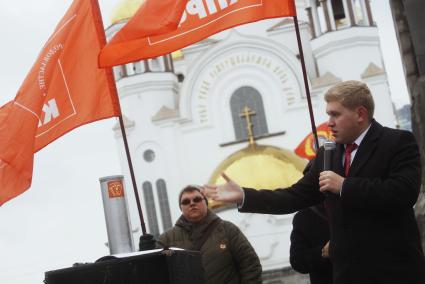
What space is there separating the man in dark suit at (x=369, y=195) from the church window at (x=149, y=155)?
28771 mm

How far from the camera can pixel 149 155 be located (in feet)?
105

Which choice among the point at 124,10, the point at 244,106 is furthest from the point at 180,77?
the point at 244,106

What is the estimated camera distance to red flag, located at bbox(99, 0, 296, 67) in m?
5.39

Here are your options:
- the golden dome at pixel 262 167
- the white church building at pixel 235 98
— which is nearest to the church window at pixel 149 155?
the white church building at pixel 235 98

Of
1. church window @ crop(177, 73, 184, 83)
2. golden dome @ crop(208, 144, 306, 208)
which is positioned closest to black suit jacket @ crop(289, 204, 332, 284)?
golden dome @ crop(208, 144, 306, 208)

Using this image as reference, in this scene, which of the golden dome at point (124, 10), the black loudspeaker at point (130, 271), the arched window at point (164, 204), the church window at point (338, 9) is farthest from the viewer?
the golden dome at point (124, 10)

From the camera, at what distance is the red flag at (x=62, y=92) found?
19.8 ft

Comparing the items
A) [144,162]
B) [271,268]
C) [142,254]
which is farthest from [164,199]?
[142,254]

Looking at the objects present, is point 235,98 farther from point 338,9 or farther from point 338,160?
point 338,160

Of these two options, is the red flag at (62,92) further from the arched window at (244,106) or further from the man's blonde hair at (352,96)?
the arched window at (244,106)

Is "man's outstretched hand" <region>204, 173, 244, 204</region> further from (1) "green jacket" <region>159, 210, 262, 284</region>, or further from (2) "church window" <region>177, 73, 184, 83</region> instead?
(2) "church window" <region>177, 73, 184, 83</region>

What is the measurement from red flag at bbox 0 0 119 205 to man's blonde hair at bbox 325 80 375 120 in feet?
9.90

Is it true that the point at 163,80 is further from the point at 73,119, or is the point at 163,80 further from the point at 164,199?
the point at 73,119

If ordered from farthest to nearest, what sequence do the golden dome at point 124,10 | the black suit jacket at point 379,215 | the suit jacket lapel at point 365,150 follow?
1. the golden dome at point 124,10
2. the suit jacket lapel at point 365,150
3. the black suit jacket at point 379,215
